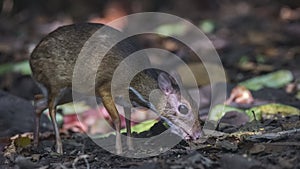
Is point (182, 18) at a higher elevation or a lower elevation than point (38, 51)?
higher

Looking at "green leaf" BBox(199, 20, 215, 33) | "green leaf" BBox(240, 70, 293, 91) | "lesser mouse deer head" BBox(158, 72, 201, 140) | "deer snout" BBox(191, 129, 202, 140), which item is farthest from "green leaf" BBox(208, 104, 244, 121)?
"green leaf" BBox(199, 20, 215, 33)

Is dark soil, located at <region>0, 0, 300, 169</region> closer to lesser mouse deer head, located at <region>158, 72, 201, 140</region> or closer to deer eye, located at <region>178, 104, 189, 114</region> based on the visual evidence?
lesser mouse deer head, located at <region>158, 72, 201, 140</region>

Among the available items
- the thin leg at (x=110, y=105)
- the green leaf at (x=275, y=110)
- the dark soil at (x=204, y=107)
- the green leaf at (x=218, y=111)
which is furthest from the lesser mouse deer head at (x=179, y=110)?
the green leaf at (x=275, y=110)

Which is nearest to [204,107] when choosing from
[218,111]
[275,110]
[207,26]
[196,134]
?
[218,111]

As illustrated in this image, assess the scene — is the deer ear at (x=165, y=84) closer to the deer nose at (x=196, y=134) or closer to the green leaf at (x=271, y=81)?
the deer nose at (x=196, y=134)

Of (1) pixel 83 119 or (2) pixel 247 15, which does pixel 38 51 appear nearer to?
(1) pixel 83 119

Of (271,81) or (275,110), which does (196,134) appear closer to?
(275,110)

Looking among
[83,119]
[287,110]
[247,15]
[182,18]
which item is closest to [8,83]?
[83,119]
